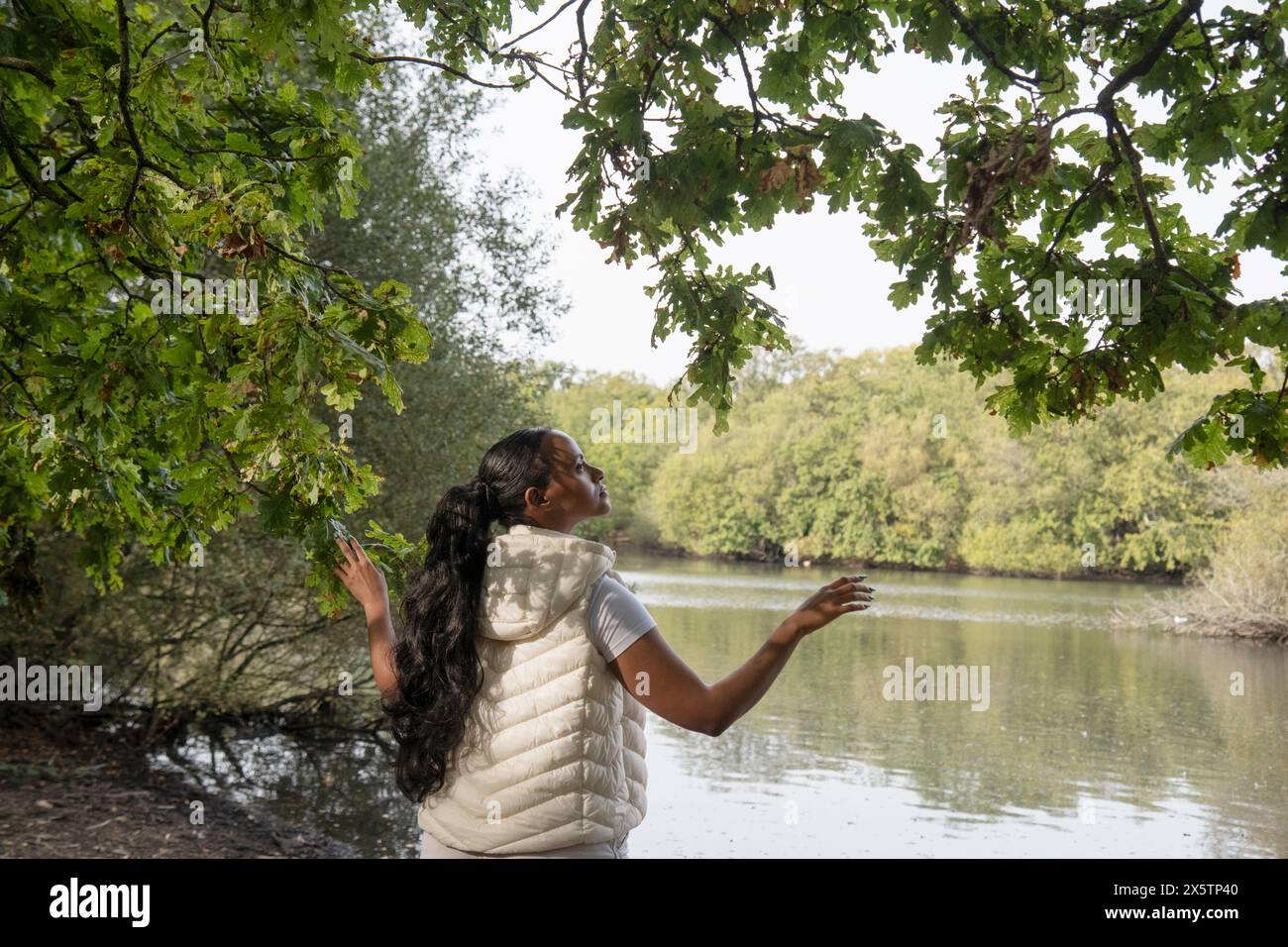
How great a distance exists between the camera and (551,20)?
4285 millimetres

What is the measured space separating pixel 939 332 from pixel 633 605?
2.72m

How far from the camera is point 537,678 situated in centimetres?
237

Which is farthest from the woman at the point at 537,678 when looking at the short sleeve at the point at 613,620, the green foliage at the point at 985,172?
the green foliage at the point at 985,172

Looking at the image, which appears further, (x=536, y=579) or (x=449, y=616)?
(x=449, y=616)

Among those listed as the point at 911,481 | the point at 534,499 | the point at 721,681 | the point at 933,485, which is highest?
the point at 911,481

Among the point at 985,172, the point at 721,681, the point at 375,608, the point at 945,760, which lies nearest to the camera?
the point at 721,681

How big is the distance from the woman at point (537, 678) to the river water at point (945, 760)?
694 cm

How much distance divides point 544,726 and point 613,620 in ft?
0.81

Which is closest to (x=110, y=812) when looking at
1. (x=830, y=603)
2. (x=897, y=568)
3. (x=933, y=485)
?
(x=830, y=603)

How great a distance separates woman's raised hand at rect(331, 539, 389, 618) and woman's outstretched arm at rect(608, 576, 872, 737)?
2.80 feet

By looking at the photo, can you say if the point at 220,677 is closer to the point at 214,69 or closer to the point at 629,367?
the point at 214,69

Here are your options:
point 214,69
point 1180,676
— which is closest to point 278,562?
point 214,69

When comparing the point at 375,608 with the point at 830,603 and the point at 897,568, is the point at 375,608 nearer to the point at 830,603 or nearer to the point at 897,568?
the point at 830,603
